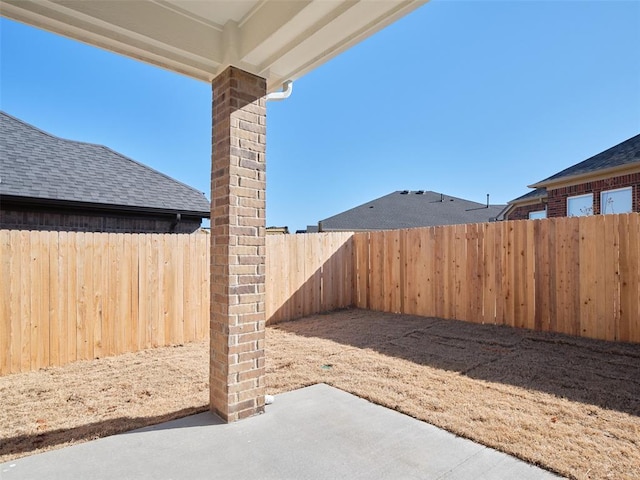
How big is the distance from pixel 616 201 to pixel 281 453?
1156 cm

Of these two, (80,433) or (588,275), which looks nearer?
(80,433)

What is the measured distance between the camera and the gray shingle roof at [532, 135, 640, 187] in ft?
31.5

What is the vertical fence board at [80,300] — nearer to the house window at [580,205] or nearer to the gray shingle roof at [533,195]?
the house window at [580,205]

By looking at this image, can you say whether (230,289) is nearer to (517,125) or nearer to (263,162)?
(263,162)

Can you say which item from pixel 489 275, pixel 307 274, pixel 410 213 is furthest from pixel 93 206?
pixel 410 213

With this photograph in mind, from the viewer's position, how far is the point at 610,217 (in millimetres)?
5395

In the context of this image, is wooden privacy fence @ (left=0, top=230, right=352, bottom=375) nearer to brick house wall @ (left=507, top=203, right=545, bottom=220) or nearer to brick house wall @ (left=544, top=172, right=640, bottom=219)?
brick house wall @ (left=544, top=172, right=640, bottom=219)

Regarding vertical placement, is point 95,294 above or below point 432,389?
above

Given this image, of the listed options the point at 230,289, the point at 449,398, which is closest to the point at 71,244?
the point at 230,289

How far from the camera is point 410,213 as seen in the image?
19.0 m

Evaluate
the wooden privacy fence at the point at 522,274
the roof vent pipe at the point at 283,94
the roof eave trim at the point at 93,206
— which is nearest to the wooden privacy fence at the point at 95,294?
the roof eave trim at the point at 93,206

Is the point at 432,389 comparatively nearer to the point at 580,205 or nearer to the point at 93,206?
the point at 93,206

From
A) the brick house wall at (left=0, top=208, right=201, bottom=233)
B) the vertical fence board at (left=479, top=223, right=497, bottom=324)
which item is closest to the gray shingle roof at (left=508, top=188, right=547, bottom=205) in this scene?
the vertical fence board at (left=479, top=223, right=497, bottom=324)

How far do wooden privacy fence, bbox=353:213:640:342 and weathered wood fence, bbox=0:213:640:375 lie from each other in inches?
0.7
